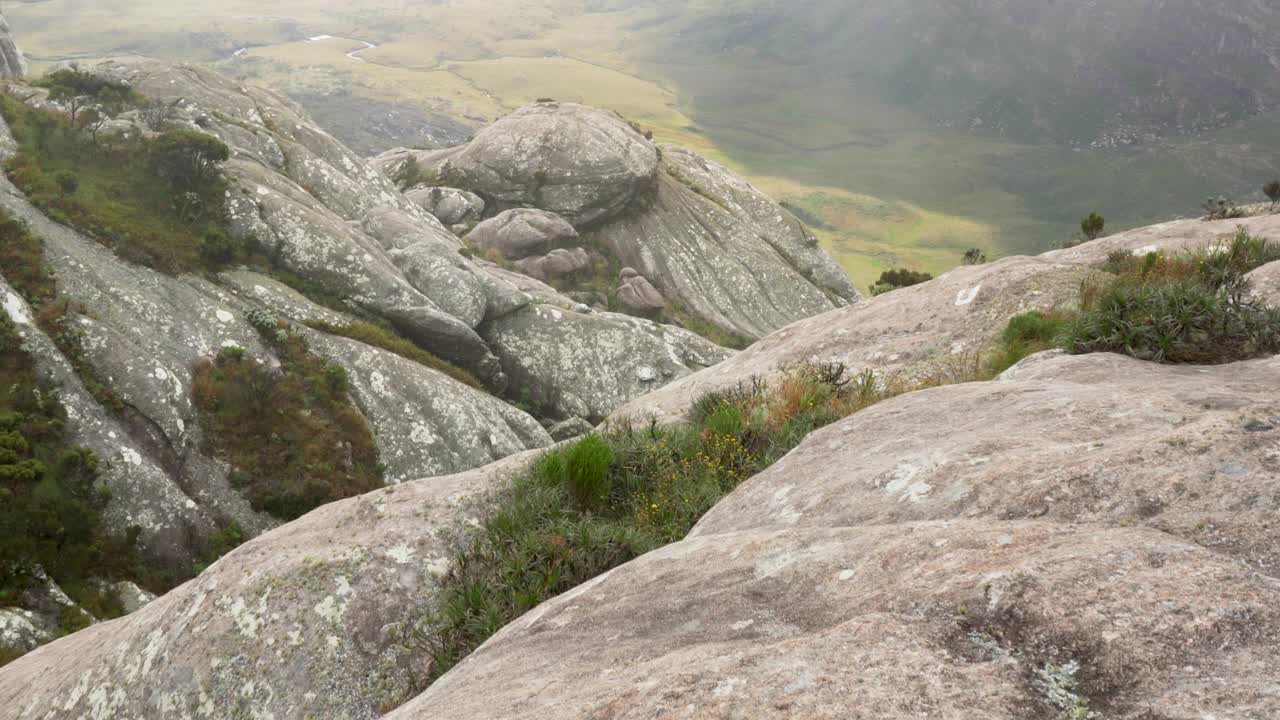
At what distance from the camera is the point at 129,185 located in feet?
90.5

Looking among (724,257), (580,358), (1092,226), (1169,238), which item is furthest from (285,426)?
(724,257)

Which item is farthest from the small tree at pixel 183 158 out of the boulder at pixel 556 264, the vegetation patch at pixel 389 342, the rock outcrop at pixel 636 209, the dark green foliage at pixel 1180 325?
the dark green foliage at pixel 1180 325

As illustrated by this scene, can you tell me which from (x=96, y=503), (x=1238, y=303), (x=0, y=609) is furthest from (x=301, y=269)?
(x=1238, y=303)

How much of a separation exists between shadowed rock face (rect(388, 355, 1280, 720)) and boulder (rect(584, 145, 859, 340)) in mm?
47717

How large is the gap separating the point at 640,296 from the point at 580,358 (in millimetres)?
16715

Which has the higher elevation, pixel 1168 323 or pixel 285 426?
pixel 1168 323

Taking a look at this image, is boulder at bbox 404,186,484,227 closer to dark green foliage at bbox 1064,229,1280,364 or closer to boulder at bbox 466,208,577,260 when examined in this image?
boulder at bbox 466,208,577,260

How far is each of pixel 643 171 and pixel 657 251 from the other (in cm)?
640

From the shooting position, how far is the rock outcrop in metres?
55.8

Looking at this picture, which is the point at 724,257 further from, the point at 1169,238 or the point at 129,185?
the point at 1169,238

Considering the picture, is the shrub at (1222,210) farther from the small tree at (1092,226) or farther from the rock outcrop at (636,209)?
the rock outcrop at (636,209)

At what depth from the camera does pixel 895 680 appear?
4043 millimetres

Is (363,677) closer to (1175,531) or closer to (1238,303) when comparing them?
(1175,531)

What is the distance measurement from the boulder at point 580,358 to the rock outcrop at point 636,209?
14.1 metres
